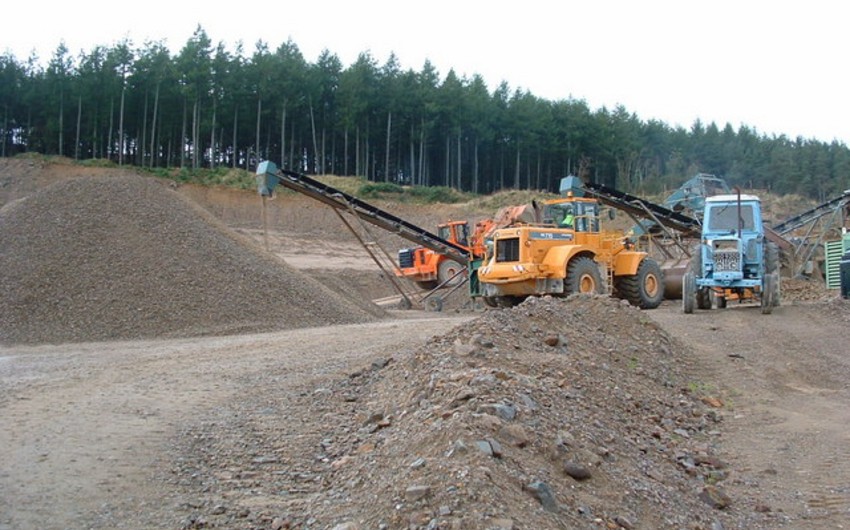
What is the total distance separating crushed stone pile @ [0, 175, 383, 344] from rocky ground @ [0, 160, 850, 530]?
50 cm

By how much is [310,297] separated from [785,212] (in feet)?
126

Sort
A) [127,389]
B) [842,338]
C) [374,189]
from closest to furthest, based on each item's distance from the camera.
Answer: [127,389] → [842,338] → [374,189]

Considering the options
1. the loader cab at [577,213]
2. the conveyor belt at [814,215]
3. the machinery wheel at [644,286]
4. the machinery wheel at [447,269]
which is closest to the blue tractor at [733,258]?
the machinery wheel at [644,286]

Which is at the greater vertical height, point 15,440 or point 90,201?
point 90,201

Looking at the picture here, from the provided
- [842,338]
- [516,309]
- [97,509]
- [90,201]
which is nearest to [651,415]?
[516,309]

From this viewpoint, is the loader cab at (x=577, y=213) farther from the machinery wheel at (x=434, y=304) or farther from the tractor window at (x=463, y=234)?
the tractor window at (x=463, y=234)

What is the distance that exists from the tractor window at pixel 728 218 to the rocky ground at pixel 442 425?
3045mm

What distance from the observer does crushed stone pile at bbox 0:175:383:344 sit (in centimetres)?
1559

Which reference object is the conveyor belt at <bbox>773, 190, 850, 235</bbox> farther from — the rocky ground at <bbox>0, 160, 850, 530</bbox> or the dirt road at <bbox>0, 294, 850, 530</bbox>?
the rocky ground at <bbox>0, 160, 850, 530</bbox>

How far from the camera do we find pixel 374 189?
46875 mm

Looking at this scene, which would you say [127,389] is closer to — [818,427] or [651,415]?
[651,415]

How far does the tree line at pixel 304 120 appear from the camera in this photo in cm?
4866

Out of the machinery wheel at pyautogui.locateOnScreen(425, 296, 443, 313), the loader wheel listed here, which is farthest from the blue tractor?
the machinery wheel at pyautogui.locateOnScreen(425, 296, 443, 313)

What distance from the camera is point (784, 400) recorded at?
937 cm
